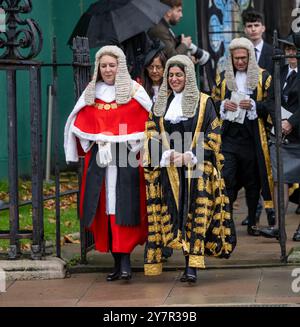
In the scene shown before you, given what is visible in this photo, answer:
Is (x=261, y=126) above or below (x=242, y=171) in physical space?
above

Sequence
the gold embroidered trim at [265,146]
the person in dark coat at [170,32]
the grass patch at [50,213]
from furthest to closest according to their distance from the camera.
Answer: the person in dark coat at [170,32], the grass patch at [50,213], the gold embroidered trim at [265,146]

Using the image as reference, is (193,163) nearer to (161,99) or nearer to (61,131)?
(161,99)

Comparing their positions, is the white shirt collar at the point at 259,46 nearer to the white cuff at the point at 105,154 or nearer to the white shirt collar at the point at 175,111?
the white shirt collar at the point at 175,111

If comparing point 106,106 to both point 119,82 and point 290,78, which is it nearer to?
point 119,82

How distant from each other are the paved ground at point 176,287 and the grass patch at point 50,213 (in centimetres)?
133

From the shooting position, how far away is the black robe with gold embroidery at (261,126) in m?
11.9

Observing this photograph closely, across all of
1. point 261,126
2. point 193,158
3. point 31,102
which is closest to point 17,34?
point 31,102

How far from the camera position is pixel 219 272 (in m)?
10.8

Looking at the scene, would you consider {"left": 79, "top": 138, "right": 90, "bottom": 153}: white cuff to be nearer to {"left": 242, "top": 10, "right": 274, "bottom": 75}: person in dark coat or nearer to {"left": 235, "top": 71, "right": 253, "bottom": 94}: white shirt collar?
{"left": 235, "top": 71, "right": 253, "bottom": 94}: white shirt collar

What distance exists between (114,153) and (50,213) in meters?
4.14

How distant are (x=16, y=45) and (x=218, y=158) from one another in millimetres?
2082

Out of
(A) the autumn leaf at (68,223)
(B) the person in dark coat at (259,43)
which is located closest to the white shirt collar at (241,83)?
(B) the person in dark coat at (259,43)

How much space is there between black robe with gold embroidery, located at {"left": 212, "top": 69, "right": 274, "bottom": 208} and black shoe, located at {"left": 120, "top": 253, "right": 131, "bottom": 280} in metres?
2.27

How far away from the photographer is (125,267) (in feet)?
34.3
